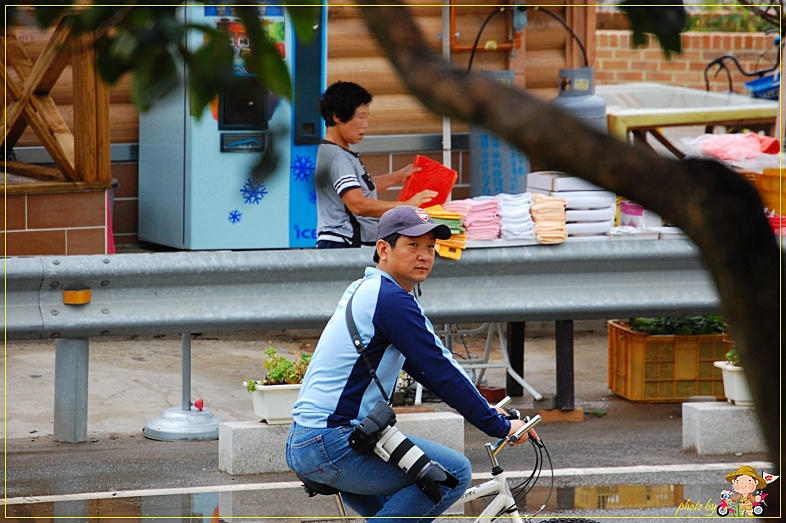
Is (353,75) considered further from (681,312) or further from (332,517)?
(332,517)

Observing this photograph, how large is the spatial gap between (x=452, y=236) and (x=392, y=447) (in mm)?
3038

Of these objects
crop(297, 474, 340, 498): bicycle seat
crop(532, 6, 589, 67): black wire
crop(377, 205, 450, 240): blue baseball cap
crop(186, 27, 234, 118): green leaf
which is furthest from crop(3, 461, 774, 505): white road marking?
crop(532, 6, 589, 67): black wire

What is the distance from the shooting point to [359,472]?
13.6 feet

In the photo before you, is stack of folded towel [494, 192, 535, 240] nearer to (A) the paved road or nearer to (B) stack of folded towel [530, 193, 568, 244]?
(B) stack of folded towel [530, 193, 568, 244]

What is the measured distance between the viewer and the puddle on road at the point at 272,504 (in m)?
5.46

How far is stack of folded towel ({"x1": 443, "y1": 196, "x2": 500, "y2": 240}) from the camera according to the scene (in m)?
7.16

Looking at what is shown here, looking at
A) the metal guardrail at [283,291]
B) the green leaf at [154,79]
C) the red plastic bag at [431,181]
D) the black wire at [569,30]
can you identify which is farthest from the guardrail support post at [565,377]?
the green leaf at [154,79]

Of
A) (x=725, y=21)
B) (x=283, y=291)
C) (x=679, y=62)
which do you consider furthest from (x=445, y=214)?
(x=725, y=21)

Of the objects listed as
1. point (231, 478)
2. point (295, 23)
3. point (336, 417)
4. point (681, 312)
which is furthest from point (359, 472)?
point (681, 312)

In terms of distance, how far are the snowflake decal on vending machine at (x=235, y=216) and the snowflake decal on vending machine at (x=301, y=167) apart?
0.56m

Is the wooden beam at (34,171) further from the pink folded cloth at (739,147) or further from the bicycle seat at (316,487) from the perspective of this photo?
the bicycle seat at (316,487)

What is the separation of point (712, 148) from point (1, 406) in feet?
17.1

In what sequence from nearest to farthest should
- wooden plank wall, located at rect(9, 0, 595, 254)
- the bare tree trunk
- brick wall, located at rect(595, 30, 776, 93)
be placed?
1. the bare tree trunk
2. wooden plank wall, located at rect(9, 0, 595, 254)
3. brick wall, located at rect(595, 30, 776, 93)

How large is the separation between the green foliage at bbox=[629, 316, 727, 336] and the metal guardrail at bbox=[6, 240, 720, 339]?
1.47ft
